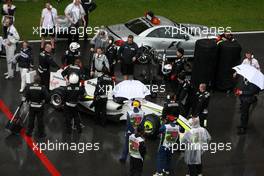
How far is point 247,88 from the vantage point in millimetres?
16656

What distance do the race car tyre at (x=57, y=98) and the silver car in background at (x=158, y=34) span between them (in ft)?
15.0

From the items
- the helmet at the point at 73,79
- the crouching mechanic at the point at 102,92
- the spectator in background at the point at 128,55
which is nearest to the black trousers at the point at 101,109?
the crouching mechanic at the point at 102,92

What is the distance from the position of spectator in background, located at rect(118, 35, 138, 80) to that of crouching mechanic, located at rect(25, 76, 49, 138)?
416 cm

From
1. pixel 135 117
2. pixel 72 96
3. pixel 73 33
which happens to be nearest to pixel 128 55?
pixel 72 96

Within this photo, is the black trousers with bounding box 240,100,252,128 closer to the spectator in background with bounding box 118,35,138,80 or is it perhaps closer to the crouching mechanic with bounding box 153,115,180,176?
the crouching mechanic with bounding box 153,115,180,176

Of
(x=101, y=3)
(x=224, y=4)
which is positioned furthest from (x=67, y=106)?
(x=224, y=4)

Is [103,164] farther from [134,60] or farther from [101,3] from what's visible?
[101,3]

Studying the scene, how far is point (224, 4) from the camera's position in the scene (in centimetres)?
2995

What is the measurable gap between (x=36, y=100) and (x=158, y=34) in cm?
732

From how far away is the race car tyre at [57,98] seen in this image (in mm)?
17281

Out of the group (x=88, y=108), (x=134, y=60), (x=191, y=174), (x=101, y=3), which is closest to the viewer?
(x=191, y=174)

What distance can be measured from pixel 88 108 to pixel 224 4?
589 inches

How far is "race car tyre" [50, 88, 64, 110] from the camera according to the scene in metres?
17.3

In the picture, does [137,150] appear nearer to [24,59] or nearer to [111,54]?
[24,59]
